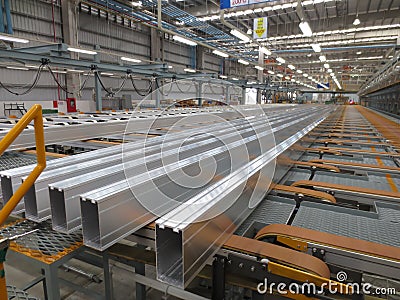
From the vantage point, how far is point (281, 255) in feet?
3.69

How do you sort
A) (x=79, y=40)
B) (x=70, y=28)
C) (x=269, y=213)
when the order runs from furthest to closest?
(x=79, y=40) < (x=70, y=28) < (x=269, y=213)

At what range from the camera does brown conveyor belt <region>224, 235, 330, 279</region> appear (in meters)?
1.06

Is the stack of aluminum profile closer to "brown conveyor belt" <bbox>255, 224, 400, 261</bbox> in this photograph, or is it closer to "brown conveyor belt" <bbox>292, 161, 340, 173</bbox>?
"brown conveyor belt" <bbox>255, 224, 400, 261</bbox>

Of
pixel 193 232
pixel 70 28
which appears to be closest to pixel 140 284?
pixel 193 232

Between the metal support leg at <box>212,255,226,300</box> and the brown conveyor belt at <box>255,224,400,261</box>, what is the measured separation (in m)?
0.34

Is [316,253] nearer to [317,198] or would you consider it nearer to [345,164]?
[317,198]

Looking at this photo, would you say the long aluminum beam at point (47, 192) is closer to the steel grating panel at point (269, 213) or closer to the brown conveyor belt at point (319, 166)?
the steel grating panel at point (269, 213)

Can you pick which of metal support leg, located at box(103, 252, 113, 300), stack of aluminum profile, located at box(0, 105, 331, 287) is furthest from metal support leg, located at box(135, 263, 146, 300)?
stack of aluminum profile, located at box(0, 105, 331, 287)

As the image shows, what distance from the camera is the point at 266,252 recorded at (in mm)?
1147

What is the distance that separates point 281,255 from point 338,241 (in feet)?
1.11

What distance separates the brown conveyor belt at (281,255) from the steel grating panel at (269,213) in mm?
290

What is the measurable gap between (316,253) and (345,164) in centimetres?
180

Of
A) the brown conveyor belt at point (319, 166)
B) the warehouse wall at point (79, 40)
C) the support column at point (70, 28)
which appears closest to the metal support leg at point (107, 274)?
the brown conveyor belt at point (319, 166)

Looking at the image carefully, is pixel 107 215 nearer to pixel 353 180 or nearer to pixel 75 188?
pixel 75 188
